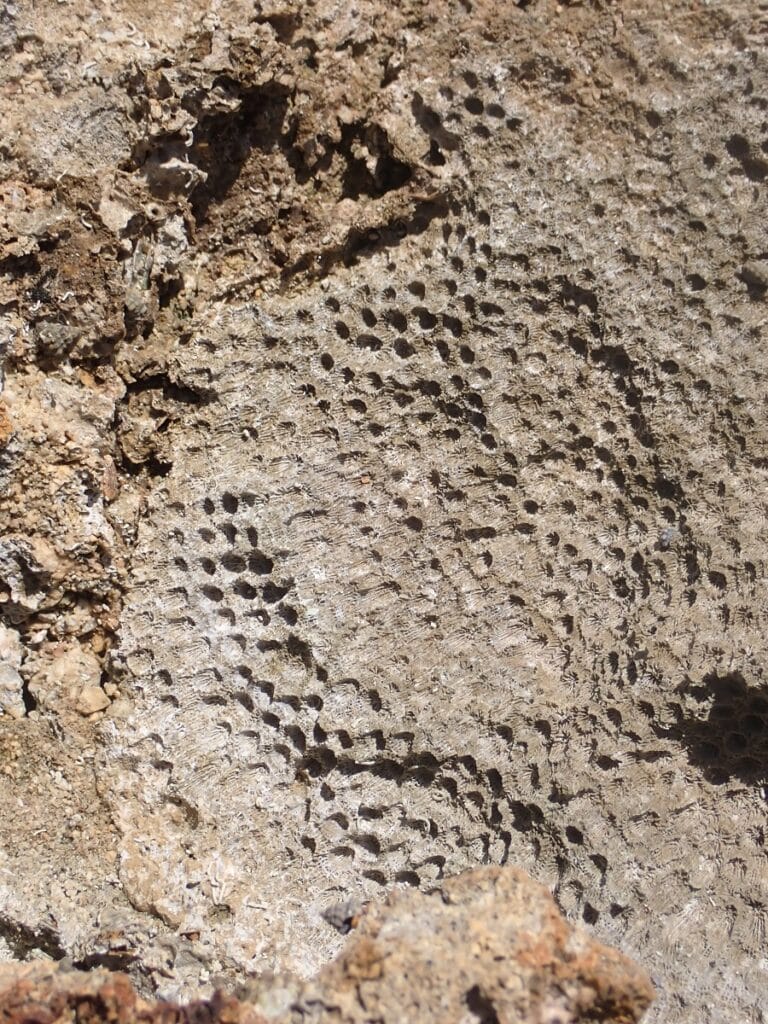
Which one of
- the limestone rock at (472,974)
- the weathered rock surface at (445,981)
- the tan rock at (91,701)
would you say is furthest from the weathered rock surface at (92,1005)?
the tan rock at (91,701)

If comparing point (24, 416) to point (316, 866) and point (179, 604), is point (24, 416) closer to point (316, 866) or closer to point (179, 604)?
point (179, 604)

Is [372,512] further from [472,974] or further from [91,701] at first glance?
[472,974]

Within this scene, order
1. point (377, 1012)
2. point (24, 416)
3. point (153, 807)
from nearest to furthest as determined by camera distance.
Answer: point (377, 1012) < point (24, 416) < point (153, 807)

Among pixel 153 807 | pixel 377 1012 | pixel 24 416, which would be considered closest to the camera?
pixel 377 1012

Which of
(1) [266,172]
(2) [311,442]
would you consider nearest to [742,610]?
(2) [311,442]

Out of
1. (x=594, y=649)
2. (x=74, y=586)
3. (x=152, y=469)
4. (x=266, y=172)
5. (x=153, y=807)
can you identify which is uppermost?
(x=266, y=172)

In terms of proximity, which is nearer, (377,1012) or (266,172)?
(377,1012)

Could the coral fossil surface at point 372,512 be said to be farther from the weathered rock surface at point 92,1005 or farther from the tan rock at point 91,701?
the weathered rock surface at point 92,1005
